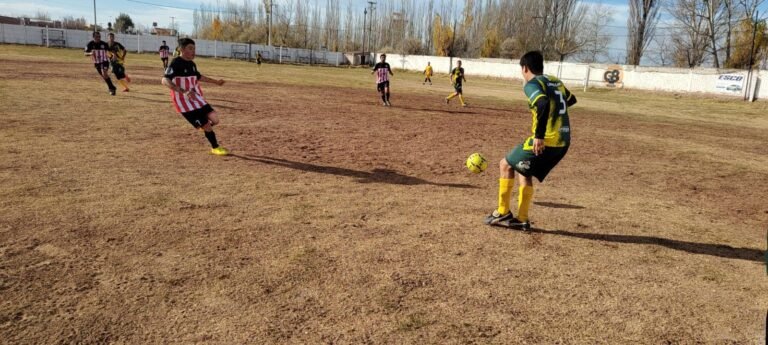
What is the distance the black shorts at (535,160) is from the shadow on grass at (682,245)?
71 cm

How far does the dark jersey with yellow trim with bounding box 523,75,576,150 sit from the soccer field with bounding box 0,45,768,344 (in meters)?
1.08

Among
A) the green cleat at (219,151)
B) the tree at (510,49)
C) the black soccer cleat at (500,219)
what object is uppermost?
the tree at (510,49)

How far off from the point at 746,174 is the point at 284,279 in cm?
976

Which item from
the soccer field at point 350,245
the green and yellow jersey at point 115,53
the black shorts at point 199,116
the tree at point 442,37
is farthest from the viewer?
the tree at point 442,37

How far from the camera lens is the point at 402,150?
10.1 metres

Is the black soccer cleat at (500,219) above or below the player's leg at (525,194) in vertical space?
below

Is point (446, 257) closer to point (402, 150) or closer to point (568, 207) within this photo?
point (568, 207)

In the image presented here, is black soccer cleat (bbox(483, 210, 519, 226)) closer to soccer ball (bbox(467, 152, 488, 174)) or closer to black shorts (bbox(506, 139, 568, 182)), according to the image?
black shorts (bbox(506, 139, 568, 182))

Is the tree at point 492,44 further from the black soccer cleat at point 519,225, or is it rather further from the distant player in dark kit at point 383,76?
the black soccer cleat at point 519,225

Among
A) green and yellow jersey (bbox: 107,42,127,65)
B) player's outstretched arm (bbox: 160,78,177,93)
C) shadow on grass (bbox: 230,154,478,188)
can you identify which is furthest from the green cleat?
green and yellow jersey (bbox: 107,42,127,65)

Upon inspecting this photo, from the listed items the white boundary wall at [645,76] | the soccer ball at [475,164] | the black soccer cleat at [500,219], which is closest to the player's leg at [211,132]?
the soccer ball at [475,164]

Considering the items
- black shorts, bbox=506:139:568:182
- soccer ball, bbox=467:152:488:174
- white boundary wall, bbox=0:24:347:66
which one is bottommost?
soccer ball, bbox=467:152:488:174

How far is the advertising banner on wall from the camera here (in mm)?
29614

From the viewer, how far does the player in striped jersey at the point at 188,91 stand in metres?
8.24
